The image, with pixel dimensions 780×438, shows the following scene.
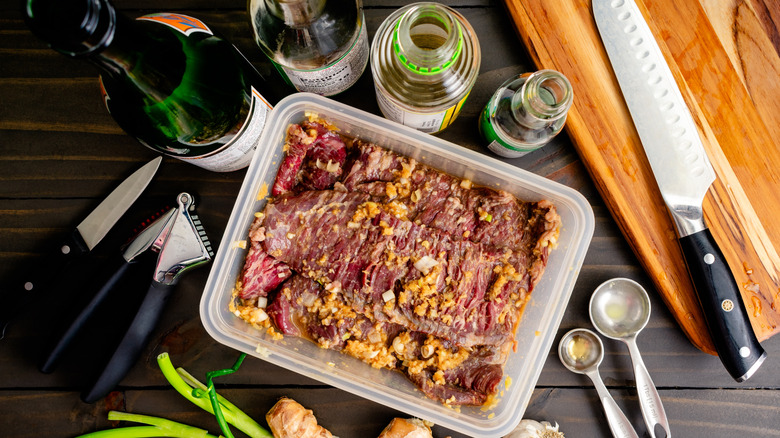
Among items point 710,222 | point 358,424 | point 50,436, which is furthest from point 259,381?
point 710,222

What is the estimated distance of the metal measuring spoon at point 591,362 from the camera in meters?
1.65

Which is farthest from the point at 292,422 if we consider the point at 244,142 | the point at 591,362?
the point at 591,362

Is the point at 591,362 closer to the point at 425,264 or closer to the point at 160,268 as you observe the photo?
the point at 425,264

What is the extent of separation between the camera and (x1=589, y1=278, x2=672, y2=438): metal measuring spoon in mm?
1646

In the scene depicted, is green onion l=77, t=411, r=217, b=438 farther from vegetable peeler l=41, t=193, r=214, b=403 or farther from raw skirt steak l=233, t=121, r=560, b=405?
raw skirt steak l=233, t=121, r=560, b=405

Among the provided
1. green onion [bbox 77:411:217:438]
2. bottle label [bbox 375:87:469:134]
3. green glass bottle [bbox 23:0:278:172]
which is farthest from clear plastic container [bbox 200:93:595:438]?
green onion [bbox 77:411:217:438]

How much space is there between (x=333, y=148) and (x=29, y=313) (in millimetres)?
1313

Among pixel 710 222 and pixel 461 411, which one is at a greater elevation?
pixel 710 222

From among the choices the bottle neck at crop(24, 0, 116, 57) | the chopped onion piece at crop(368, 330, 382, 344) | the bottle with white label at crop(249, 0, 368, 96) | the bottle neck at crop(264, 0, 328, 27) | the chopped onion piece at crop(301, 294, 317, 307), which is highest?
the bottle neck at crop(24, 0, 116, 57)

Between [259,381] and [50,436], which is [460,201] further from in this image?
[50,436]

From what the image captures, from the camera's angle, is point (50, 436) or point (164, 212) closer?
point (164, 212)

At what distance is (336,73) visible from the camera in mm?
1324

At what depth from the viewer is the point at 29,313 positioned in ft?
5.60

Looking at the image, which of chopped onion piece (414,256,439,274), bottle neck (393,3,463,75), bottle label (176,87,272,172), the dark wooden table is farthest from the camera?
the dark wooden table
